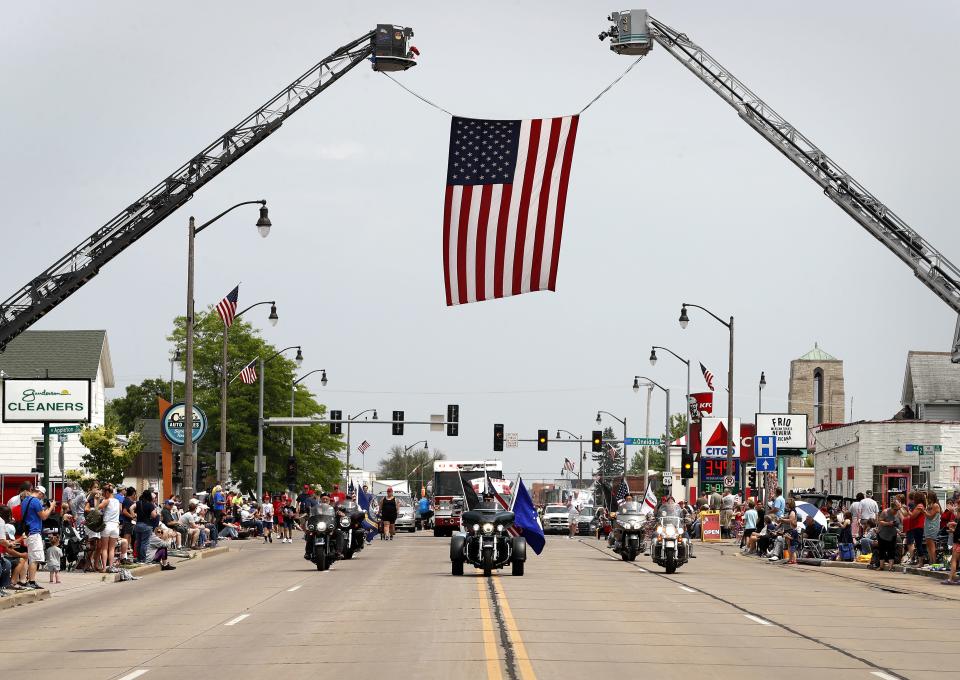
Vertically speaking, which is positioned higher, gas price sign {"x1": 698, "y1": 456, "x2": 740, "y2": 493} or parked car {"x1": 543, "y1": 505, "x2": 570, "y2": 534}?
gas price sign {"x1": 698, "y1": 456, "x2": 740, "y2": 493}

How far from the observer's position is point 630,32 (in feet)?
130

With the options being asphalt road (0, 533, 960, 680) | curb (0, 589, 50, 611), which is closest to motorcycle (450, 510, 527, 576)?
asphalt road (0, 533, 960, 680)

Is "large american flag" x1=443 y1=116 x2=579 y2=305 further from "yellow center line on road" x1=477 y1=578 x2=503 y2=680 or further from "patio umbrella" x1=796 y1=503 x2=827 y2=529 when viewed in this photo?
"patio umbrella" x1=796 y1=503 x2=827 y2=529

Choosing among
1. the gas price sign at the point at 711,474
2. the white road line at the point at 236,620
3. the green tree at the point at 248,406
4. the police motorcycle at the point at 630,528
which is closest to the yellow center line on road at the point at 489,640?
the white road line at the point at 236,620

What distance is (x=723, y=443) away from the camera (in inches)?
2227

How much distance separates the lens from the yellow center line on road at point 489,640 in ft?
42.2

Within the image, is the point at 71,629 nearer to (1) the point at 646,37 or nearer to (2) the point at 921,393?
(1) the point at 646,37

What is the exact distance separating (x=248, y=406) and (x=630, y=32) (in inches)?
2038

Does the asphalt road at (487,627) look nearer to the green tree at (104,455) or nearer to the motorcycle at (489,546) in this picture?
the motorcycle at (489,546)

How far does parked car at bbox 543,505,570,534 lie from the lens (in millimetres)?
69000

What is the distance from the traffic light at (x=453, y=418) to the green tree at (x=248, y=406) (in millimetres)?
12101

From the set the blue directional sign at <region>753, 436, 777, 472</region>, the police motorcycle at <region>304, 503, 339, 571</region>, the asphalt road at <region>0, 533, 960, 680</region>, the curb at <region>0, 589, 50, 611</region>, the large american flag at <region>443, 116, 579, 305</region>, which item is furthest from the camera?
the blue directional sign at <region>753, 436, 777, 472</region>

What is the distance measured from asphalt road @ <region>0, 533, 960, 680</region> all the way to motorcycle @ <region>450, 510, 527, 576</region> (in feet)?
1.42

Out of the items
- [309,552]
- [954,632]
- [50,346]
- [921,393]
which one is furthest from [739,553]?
[50,346]
